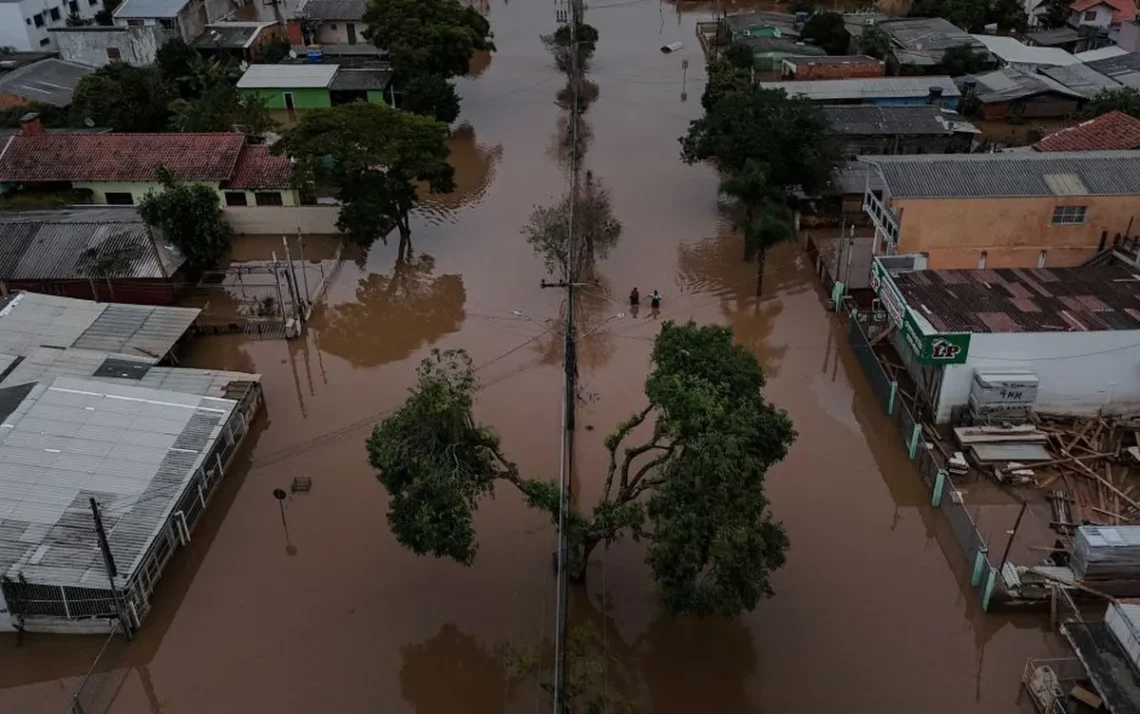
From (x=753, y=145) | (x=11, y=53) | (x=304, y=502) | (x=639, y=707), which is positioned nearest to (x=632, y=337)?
(x=753, y=145)

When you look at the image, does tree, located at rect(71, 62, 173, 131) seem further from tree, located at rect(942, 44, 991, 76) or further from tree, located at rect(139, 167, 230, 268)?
tree, located at rect(942, 44, 991, 76)

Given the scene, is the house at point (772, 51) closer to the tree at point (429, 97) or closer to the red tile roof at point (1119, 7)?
the red tile roof at point (1119, 7)

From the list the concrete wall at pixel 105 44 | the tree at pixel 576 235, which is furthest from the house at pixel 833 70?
the concrete wall at pixel 105 44

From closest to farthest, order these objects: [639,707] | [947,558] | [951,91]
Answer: [639,707] → [947,558] → [951,91]

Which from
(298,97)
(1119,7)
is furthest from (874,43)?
(298,97)

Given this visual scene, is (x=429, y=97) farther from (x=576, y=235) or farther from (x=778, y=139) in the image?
(x=778, y=139)

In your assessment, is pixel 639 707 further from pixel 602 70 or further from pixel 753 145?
pixel 602 70
